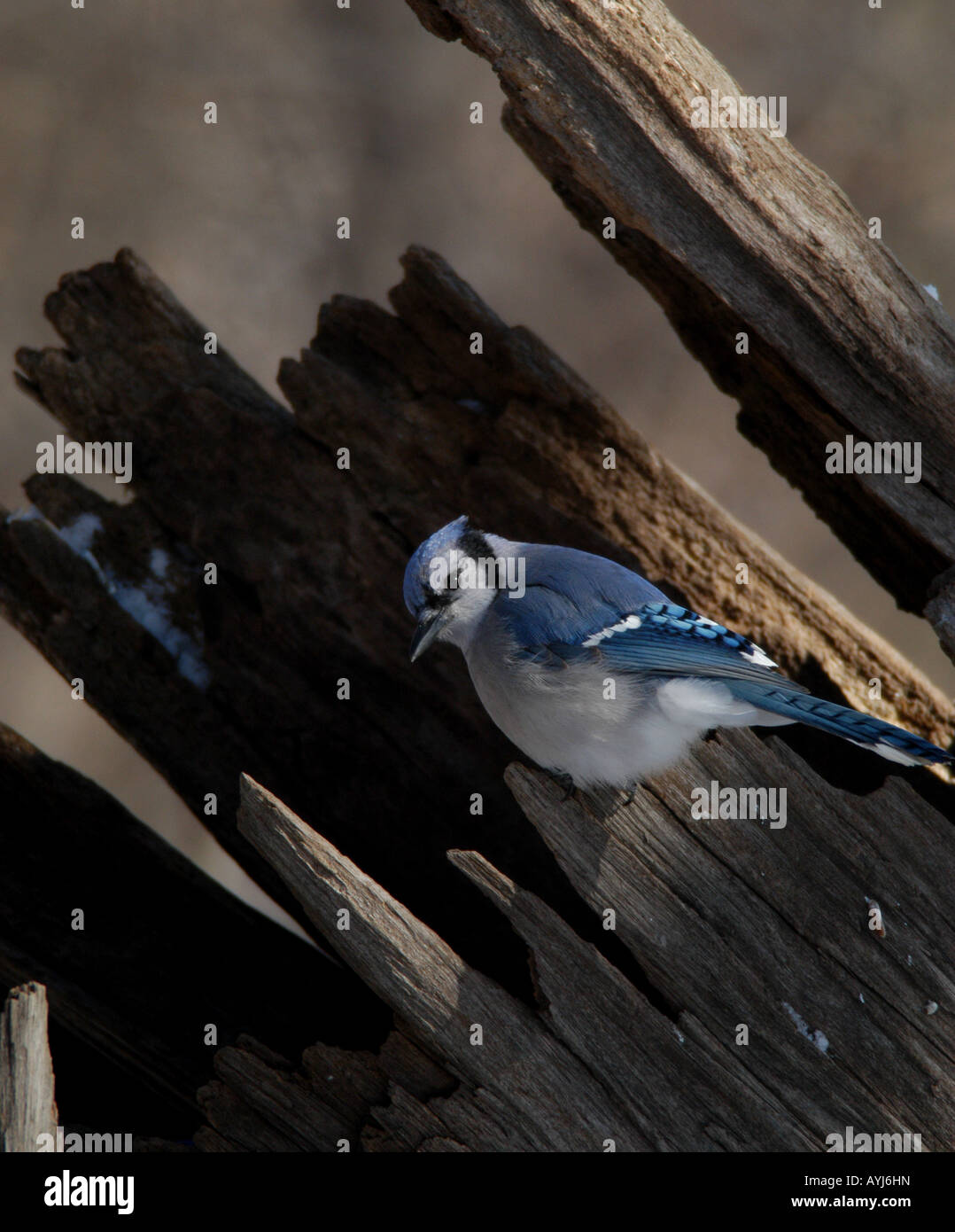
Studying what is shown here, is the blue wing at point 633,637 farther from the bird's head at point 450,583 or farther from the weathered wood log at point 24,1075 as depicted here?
the weathered wood log at point 24,1075

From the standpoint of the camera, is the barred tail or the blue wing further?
the blue wing

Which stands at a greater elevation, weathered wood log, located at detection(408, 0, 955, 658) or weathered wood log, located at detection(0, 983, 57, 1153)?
weathered wood log, located at detection(408, 0, 955, 658)

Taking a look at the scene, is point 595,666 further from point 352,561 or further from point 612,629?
point 352,561

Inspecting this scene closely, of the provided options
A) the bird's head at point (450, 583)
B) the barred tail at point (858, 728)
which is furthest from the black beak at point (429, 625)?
the barred tail at point (858, 728)

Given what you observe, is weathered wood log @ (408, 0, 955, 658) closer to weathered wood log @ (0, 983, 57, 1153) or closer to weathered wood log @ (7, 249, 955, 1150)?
weathered wood log @ (7, 249, 955, 1150)

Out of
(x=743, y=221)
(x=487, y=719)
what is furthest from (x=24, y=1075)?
(x=743, y=221)

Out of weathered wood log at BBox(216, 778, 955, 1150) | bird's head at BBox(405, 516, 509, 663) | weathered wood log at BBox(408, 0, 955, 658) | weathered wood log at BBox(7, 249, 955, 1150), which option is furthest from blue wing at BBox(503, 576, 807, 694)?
weathered wood log at BBox(7, 249, 955, 1150)
